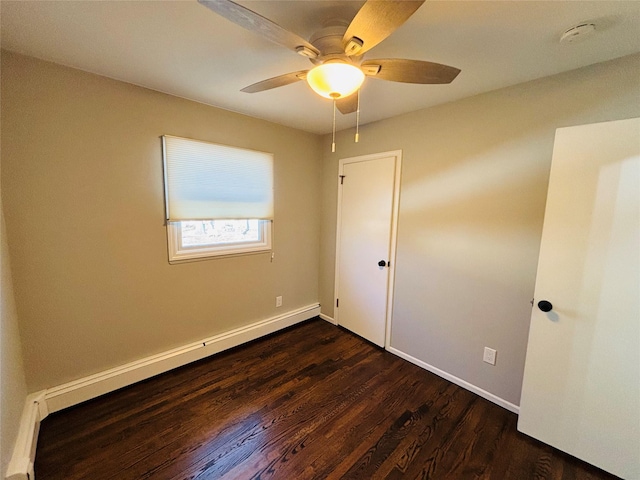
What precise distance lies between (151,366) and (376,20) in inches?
108

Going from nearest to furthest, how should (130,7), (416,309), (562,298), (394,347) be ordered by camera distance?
(130,7), (562,298), (416,309), (394,347)

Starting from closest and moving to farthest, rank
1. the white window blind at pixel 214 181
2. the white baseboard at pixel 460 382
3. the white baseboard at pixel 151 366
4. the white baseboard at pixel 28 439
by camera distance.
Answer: the white baseboard at pixel 28 439
the white baseboard at pixel 151 366
the white baseboard at pixel 460 382
the white window blind at pixel 214 181

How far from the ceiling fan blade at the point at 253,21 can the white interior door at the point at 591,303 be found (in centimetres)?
162

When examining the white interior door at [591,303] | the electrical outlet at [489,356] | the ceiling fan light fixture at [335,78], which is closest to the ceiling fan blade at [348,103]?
the ceiling fan light fixture at [335,78]

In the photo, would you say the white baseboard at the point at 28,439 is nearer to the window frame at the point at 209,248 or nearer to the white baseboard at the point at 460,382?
the window frame at the point at 209,248

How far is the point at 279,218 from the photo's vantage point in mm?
2932

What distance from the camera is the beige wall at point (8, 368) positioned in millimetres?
1205

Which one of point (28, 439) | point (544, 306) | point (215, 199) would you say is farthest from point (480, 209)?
point (28, 439)

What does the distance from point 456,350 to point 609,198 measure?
1.47 metres

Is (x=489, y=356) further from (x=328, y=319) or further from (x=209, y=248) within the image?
(x=209, y=248)

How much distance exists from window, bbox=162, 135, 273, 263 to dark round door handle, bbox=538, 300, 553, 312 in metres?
2.36

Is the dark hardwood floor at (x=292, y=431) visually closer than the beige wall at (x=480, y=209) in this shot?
Yes

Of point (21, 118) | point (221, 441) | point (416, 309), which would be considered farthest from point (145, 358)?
point (416, 309)

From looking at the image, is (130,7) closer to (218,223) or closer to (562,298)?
(218,223)
